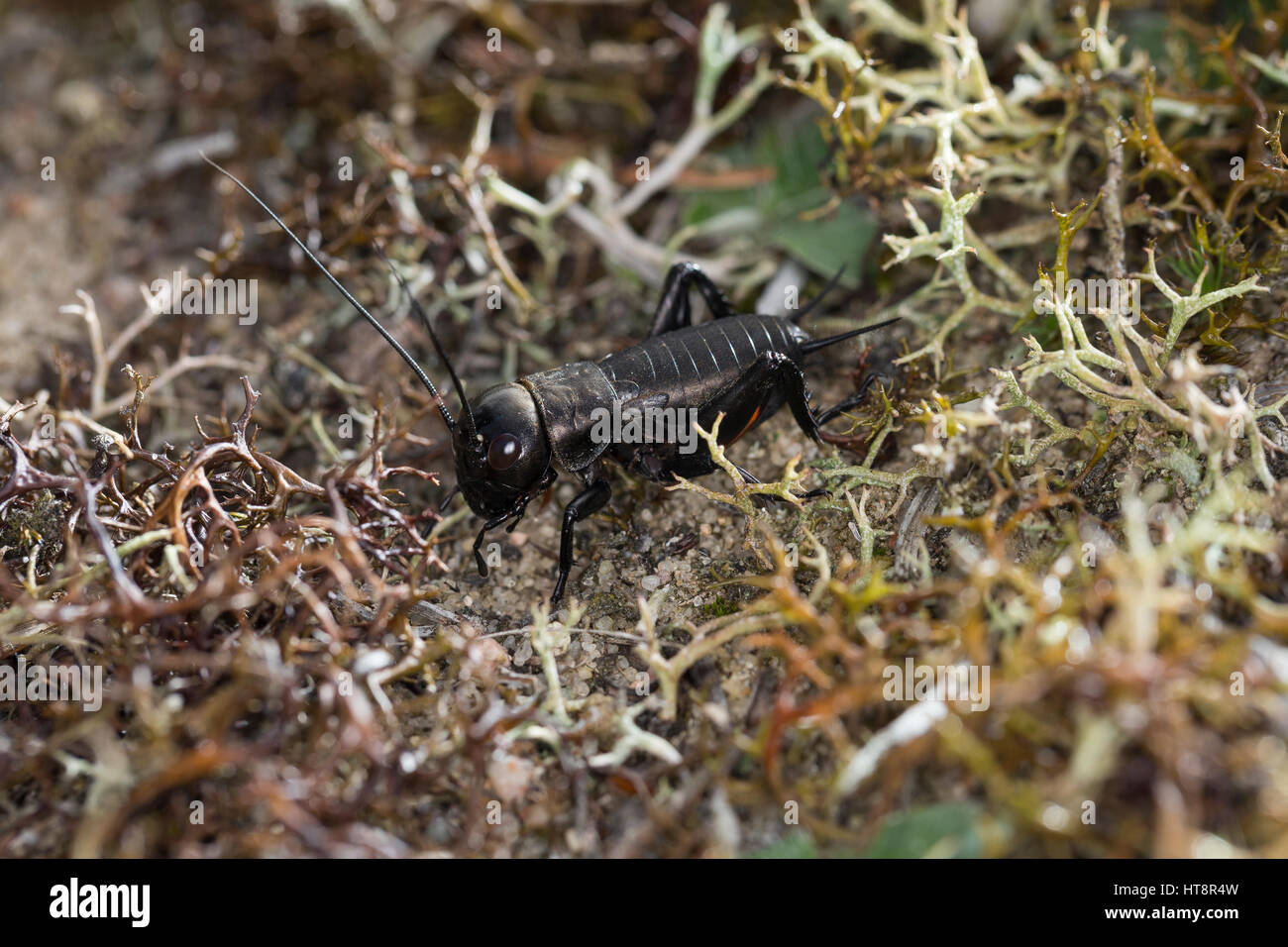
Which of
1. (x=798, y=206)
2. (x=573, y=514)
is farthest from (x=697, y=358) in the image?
(x=798, y=206)

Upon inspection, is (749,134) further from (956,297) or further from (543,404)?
(543,404)

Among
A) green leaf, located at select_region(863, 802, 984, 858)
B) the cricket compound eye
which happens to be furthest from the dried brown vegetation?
the cricket compound eye

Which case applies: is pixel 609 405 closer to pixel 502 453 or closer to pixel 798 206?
pixel 502 453

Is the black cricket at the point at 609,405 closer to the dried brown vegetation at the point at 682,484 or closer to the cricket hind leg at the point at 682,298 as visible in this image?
the dried brown vegetation at the point at 682,484

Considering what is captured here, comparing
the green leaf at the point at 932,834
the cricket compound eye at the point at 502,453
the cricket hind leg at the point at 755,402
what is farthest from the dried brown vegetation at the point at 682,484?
the cricket compound eye at the point at 502,453

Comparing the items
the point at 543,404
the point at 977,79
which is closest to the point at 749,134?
the point at 977,79

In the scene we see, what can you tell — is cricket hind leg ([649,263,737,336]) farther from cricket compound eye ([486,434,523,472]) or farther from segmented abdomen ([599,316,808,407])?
cricket compound eye ([486,434,523,472])
